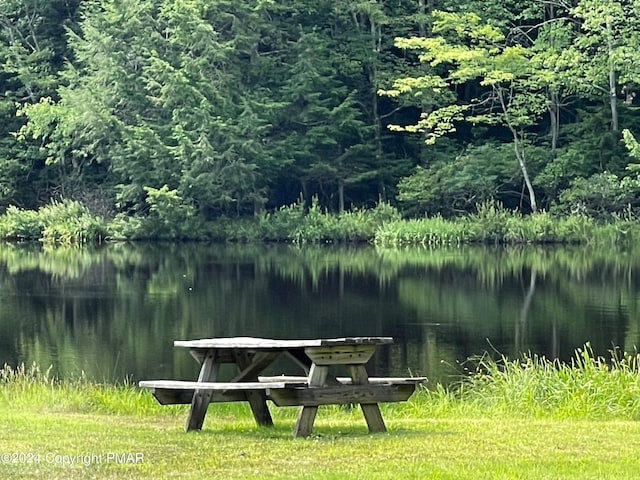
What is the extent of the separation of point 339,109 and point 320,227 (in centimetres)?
444

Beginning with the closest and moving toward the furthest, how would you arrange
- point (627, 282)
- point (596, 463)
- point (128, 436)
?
point (596, 463) → point (128, 436) → point (627, 282)

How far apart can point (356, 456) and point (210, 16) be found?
130 ft

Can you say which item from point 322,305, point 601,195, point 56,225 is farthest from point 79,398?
point 56,225

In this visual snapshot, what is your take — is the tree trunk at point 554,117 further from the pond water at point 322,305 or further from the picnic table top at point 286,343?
the picnic table top at point 286,343

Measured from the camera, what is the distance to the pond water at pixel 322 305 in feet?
60.0

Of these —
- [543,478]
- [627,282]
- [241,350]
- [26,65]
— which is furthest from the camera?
[26,65]

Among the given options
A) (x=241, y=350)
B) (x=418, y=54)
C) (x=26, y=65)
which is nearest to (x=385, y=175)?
(x=418, y=54)

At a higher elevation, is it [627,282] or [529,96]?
[529,96]

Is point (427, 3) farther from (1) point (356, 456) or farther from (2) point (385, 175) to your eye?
(1) point (356, 456)

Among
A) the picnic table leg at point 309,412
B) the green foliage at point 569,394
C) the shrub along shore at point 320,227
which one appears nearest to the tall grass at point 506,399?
the green foliage at point 569,394

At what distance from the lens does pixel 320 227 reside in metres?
44.8

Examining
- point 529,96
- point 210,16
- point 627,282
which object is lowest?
point 627,282

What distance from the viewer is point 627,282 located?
28234 millimetres

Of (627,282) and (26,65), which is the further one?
(26,65)
